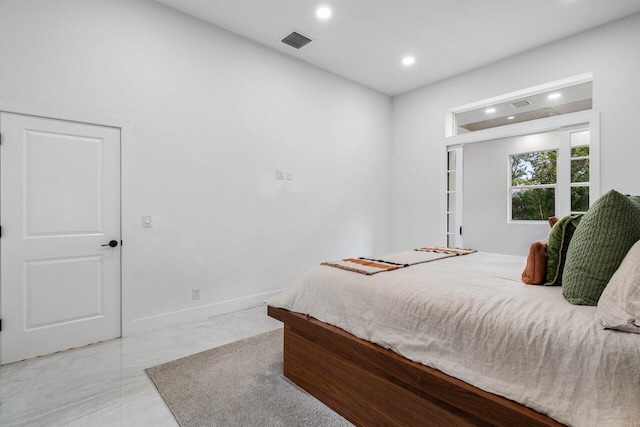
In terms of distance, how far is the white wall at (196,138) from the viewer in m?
2.62

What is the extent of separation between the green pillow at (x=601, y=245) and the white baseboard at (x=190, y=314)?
3139 millimetres

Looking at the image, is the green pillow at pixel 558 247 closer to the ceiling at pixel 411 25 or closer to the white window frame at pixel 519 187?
the ceiling at pixel 411 25

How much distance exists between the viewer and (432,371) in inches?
52.8

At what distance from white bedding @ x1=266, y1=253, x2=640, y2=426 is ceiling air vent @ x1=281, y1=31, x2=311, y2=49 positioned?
297cm

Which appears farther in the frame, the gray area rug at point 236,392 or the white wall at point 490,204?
the white wall at point 490,204

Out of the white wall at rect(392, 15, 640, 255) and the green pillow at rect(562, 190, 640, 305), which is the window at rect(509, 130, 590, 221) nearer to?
the white wall at rect(392, 15, 640, 255)

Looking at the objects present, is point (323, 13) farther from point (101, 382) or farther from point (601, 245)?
point (101, 382)

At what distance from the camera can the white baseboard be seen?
294 centimetres

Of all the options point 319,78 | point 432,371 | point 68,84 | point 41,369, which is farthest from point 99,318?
point 319,78

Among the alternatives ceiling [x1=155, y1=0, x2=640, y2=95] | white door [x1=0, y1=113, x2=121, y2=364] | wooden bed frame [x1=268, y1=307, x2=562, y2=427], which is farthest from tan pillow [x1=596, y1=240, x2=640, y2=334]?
white door [x1=0, y1=113, x2=121, y2=364]

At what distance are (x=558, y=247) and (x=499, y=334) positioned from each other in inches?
27.2

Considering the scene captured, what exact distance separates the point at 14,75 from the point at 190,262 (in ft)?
6.76

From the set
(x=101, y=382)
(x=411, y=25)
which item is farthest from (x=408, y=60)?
→ (x=101, y=382)

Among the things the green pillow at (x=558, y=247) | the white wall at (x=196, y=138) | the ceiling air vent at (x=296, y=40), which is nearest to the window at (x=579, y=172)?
the green pillow at (x=558, y=247)
